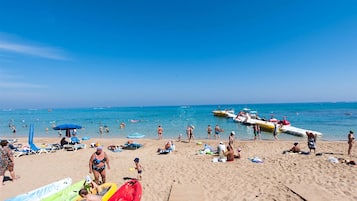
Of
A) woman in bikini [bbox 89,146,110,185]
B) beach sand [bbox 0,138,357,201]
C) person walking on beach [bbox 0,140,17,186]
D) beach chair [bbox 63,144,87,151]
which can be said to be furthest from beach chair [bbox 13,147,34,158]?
woman in bikini [bbox 89,146,110,185]

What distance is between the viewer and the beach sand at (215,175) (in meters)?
6.40

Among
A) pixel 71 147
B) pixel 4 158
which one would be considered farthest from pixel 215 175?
pixel 71 147

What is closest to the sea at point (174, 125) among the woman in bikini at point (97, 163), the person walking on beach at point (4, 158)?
the woman in bikini at point (97, 163)

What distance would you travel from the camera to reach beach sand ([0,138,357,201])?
6.40 meters

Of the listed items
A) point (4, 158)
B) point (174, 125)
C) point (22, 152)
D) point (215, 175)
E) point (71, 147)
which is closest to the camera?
point (4, 158)

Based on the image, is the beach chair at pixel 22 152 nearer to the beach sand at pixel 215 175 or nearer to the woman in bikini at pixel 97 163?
the beach sand at pixel 215 175

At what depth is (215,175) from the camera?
27.0 ft

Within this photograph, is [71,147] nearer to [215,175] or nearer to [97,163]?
[97,163]

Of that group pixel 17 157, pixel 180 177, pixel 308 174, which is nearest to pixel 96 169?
pixel 180 177

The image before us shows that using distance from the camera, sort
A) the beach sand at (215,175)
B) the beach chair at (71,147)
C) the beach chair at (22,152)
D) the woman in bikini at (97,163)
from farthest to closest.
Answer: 1. the beach chair at (71,147)
2. the beach chair at (22,152)
3. the woman in bikini at (97,163)
4. the beach sand at (215,175)

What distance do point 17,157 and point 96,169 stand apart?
8.75 m

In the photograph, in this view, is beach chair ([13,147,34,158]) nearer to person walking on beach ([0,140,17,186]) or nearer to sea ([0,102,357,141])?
person walking on beach ([0,140,17,186])

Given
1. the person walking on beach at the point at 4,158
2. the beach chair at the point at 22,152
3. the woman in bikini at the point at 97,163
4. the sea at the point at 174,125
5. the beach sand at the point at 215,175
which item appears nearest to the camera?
the beach sand at the point at 215,175

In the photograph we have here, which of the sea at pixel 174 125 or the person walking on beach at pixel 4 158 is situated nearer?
the person walking on beach at pixel 4 158
